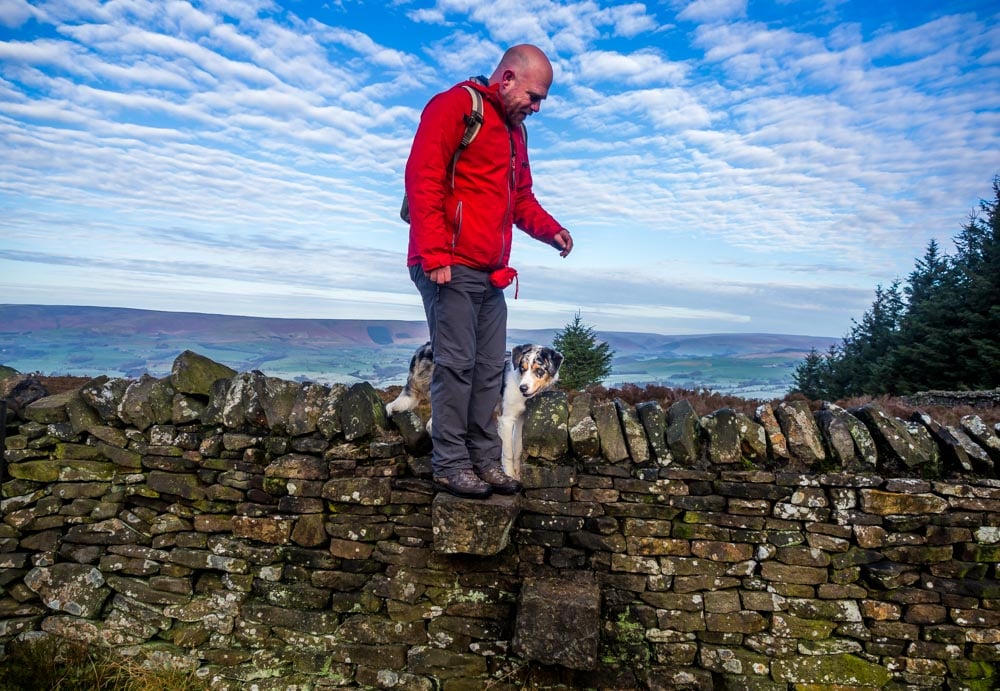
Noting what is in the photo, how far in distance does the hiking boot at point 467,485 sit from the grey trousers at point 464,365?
5 centimetres

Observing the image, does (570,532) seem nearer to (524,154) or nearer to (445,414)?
(445,414)

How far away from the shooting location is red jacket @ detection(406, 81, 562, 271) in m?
3.61

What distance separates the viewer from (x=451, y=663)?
13.2 feet

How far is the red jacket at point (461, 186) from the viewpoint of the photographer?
3.61 m

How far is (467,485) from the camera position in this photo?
3.79m

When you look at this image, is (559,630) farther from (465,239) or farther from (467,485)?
(465,239)

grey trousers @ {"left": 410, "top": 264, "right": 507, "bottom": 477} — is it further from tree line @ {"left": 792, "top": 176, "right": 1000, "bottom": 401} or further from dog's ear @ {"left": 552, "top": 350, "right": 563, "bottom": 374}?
tree line @ {"left": 792, "top": 176, "right": 1000, "bottom": 401}

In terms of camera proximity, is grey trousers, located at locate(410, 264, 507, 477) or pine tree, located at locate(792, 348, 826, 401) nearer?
grey trousers, located at locate(410, 264, 507, 477)

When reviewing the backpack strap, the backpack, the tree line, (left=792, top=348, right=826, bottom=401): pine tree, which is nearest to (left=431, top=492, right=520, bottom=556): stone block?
the backpack

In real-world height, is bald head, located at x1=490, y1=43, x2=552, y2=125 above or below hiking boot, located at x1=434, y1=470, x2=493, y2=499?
above

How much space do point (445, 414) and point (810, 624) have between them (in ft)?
9.13

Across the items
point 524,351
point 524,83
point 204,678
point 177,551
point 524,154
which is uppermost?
point 524,83

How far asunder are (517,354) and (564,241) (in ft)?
3.17

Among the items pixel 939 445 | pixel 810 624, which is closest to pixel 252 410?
pixel 810 624
